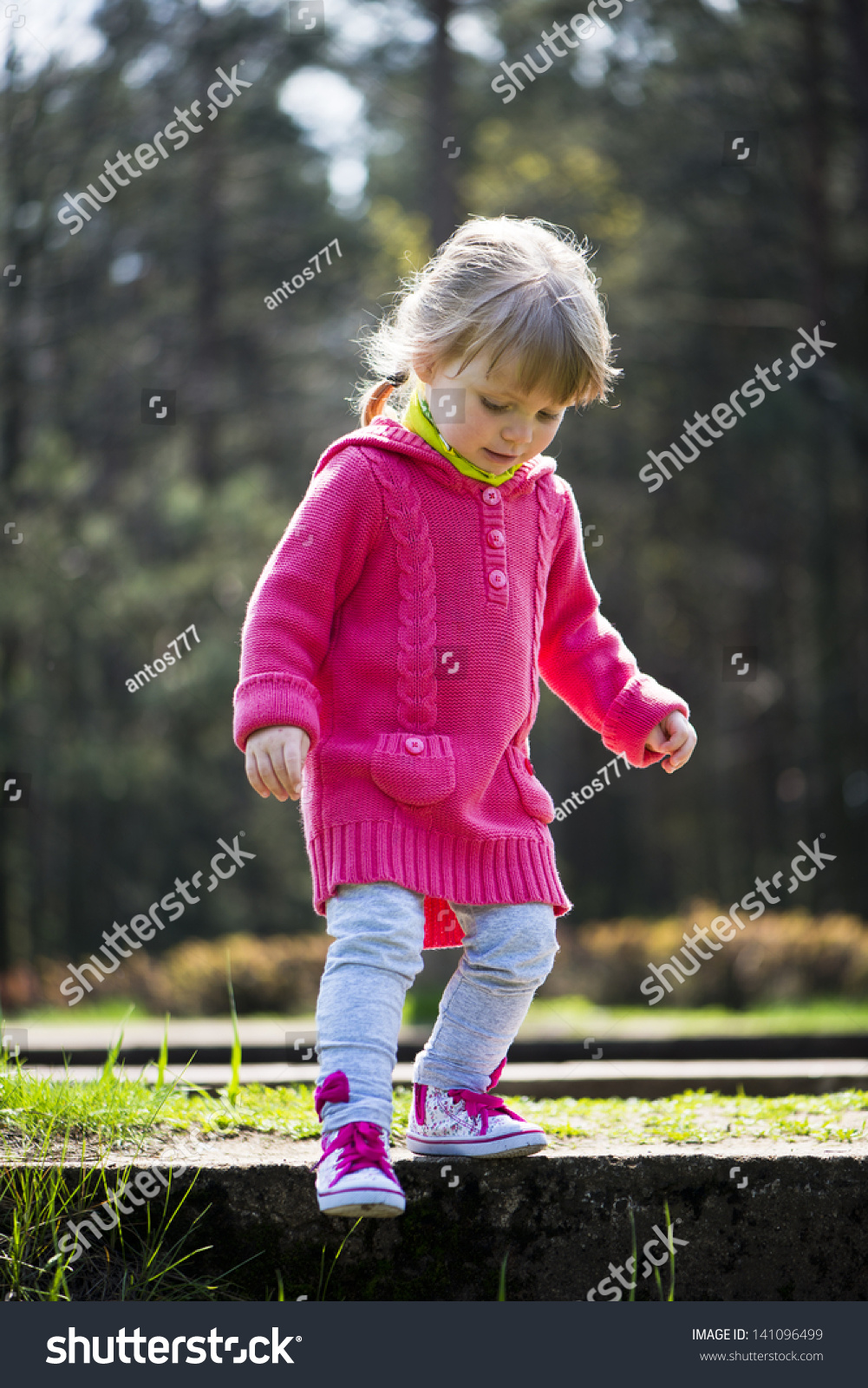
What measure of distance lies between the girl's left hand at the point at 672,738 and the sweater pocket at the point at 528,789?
0.27 metres

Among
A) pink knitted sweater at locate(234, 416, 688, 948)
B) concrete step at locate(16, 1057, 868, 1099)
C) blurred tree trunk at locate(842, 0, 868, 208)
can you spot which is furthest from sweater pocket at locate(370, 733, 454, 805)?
blurred tree trunk at locate(842, 0, 868, 208)

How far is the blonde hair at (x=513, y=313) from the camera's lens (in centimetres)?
220

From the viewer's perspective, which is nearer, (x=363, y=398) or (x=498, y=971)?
(x=498, y=971)

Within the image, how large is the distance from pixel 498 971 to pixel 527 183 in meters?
12.8

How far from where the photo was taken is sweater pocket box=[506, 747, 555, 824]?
2.35 meters

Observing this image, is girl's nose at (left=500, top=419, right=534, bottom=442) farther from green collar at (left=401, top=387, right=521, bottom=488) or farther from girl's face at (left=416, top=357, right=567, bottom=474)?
green collar at (left=401, top=387, right=521, bottom=488)

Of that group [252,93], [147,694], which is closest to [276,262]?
[252,93]

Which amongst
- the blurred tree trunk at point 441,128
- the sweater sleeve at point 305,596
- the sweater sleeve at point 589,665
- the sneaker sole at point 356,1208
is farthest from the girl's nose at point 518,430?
the blurred tree trunk at point 441,128

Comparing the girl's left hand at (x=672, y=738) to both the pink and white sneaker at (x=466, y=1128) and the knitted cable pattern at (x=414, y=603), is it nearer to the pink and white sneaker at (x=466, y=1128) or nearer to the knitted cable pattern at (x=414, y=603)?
the knitted cable pattern at (x=414, y=603)

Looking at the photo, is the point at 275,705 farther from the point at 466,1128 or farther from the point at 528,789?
the point at 466,1128

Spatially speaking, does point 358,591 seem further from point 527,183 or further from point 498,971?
point 527,183

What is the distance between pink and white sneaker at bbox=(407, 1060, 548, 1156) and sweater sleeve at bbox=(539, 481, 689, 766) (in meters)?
0.72

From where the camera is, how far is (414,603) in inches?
89.7
